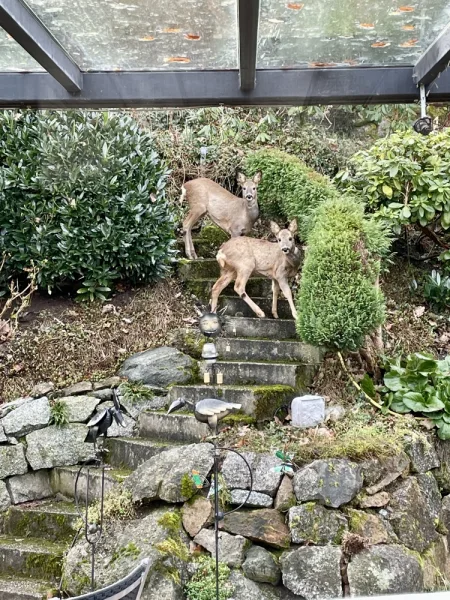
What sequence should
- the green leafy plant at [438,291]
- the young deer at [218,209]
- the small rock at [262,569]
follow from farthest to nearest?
the young deer at [218,209]
the green leafy plant at [438,291]
the small rock at [262,569]

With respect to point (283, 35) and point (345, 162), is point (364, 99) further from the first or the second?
point (345, 162)

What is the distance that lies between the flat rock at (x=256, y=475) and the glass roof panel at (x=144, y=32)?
8.92 feet

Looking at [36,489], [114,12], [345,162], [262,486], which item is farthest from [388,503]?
[345,162]

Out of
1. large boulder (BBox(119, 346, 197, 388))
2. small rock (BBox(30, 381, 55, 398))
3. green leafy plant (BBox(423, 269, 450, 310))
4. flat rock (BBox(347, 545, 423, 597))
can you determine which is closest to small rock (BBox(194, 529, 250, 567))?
flat rock (BBox(347, 545, 423, 597))

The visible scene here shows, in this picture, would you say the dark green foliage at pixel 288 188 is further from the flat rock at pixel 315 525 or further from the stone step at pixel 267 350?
the flat rock at pixel 315 525

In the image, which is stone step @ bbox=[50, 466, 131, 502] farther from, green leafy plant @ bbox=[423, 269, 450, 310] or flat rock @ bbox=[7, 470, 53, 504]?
green leafy plant @ bbox=[423, 269, 450, 310]

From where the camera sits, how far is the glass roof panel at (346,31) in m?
3.74

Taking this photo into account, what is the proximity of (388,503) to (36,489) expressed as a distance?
2.76 meters

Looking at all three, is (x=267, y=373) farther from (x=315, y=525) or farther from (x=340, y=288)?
(x=315, y=525)

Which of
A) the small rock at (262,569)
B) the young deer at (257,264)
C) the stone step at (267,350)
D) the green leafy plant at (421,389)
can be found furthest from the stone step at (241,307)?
the small rock at (262,569)

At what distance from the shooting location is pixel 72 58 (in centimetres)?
420

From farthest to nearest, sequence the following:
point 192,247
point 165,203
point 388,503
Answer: point 192,247 < point 165,203 < point 388,503

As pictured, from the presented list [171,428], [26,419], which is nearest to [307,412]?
[171,428]

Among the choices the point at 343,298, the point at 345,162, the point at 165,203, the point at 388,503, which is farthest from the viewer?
the point at 345,162
